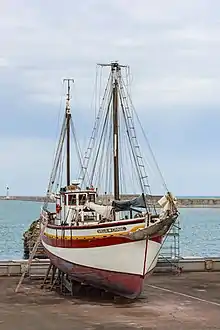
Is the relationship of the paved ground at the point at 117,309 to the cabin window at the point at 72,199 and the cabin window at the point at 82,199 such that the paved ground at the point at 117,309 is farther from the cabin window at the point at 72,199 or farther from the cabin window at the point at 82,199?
the cabin window at the point at 82,199

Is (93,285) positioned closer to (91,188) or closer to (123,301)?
(123,301)

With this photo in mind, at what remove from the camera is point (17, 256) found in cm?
6538

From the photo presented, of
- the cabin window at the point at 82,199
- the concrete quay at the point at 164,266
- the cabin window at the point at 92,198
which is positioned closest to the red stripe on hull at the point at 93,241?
the cabin window at the point at 82,199

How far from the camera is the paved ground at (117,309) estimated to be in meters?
17.9

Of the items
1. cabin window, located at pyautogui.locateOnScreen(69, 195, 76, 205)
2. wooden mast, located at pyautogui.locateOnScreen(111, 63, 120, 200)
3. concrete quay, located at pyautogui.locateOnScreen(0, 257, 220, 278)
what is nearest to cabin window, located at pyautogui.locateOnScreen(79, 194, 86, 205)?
cabin window, located at pyautogui.locateOnScreen(69, 195, 76, 205)

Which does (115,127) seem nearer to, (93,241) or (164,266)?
(93,241)

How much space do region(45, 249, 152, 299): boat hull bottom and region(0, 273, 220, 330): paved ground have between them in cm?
44

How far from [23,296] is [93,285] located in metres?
2.52

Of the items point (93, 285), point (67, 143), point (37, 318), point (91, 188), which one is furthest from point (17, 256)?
point (37, 318)

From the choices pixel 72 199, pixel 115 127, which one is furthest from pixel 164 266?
pixel 115 127

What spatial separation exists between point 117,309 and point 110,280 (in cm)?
224

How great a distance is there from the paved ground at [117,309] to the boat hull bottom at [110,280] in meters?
0.44

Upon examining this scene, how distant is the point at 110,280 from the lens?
2264cm

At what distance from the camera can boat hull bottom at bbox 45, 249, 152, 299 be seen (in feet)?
72.7
